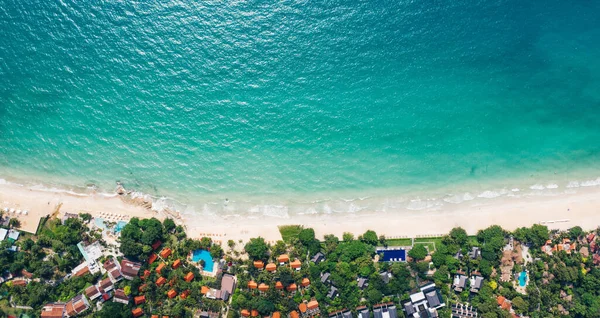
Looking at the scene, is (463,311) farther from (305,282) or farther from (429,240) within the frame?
(305,282)

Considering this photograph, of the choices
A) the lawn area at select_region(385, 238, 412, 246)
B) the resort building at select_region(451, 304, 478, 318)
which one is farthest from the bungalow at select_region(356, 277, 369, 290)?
the resort building at select_region(451, 304, 478, 318)

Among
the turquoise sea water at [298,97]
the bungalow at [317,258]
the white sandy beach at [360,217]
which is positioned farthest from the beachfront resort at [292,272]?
the turquoise sea water at [298,97]

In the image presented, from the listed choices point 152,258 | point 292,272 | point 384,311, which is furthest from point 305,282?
point 152,258

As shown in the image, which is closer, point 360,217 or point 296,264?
point 296,264

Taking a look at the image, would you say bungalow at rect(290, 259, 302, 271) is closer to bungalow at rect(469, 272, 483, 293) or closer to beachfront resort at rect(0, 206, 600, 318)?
beachfront resort at rect(0, 206, 600, 318)

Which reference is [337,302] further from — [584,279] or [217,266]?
[584,279]
